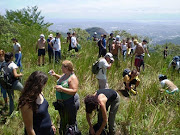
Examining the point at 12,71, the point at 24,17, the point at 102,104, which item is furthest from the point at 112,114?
the point at 24,17

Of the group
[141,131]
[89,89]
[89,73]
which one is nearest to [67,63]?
[141,131]

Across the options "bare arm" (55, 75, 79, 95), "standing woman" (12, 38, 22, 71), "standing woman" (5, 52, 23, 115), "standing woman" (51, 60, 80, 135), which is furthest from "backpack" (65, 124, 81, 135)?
"standing woman" (12, 38, 22, 71)

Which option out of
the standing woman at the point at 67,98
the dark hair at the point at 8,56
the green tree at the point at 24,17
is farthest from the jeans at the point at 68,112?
the green tree at the point at 24,17

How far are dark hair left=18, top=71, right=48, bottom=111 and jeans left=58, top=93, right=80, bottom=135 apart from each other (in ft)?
3.01

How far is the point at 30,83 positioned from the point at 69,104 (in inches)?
39.3

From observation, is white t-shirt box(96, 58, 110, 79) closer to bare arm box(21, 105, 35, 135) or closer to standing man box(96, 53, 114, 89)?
standing man box(96, 53, 114, 89)

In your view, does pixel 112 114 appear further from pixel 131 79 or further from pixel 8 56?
pixel 131 79

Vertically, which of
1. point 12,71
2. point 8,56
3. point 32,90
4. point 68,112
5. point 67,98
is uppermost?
point 8,56

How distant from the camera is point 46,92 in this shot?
4320 mm

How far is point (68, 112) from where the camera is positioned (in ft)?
9.06

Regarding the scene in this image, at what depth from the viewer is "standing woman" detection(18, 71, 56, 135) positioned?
177cm

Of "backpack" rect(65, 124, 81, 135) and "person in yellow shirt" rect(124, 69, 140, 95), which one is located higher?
"person in yellow shirt" rect(124, 69, 140, 95)

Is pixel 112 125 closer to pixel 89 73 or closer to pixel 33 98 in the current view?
pixel 33 98

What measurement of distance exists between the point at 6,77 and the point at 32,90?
1.77m
